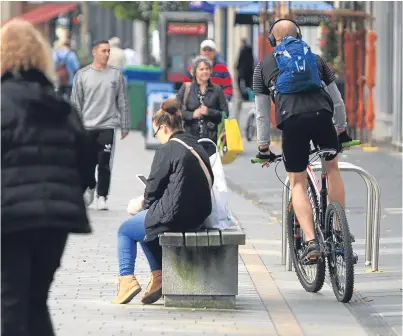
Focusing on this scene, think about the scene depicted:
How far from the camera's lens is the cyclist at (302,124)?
28.3ft

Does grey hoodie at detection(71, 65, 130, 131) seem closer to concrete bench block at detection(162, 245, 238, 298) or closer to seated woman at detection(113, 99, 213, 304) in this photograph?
seated woman at detection(113, 99, 213, 304)

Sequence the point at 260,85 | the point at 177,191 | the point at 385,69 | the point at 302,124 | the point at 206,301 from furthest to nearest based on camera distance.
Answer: the point at 385,69, the point at 260,85, the point at 302,124, the point at 206,301, the point at 177,191

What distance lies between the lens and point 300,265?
366 inches

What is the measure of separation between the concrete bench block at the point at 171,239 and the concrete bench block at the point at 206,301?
36cm

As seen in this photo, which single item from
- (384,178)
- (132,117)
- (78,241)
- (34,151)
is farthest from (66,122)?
(132,117)

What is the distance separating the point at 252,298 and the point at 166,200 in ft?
3.28

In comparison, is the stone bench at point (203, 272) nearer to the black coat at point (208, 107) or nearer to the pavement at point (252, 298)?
the pavement at point (252, 298)

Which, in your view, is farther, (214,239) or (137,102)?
(137,102)

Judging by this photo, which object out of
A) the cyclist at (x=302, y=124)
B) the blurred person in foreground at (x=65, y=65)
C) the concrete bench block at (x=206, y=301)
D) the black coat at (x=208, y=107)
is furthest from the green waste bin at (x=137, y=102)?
the concrete bench block at (x=206, y=301)

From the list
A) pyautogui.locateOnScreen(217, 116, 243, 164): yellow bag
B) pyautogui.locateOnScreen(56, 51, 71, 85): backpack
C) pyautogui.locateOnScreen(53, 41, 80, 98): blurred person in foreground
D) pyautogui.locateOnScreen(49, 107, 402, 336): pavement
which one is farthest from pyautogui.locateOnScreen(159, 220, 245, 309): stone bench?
pyautogui.locateOnScreen(56, 51, 71, 85): backpack

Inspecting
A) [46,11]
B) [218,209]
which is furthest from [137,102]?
[46,11]

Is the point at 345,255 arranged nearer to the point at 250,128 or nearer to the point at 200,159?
the point at 200,159

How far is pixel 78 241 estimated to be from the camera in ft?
37.8

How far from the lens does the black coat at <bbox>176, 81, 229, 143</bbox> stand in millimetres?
12789
